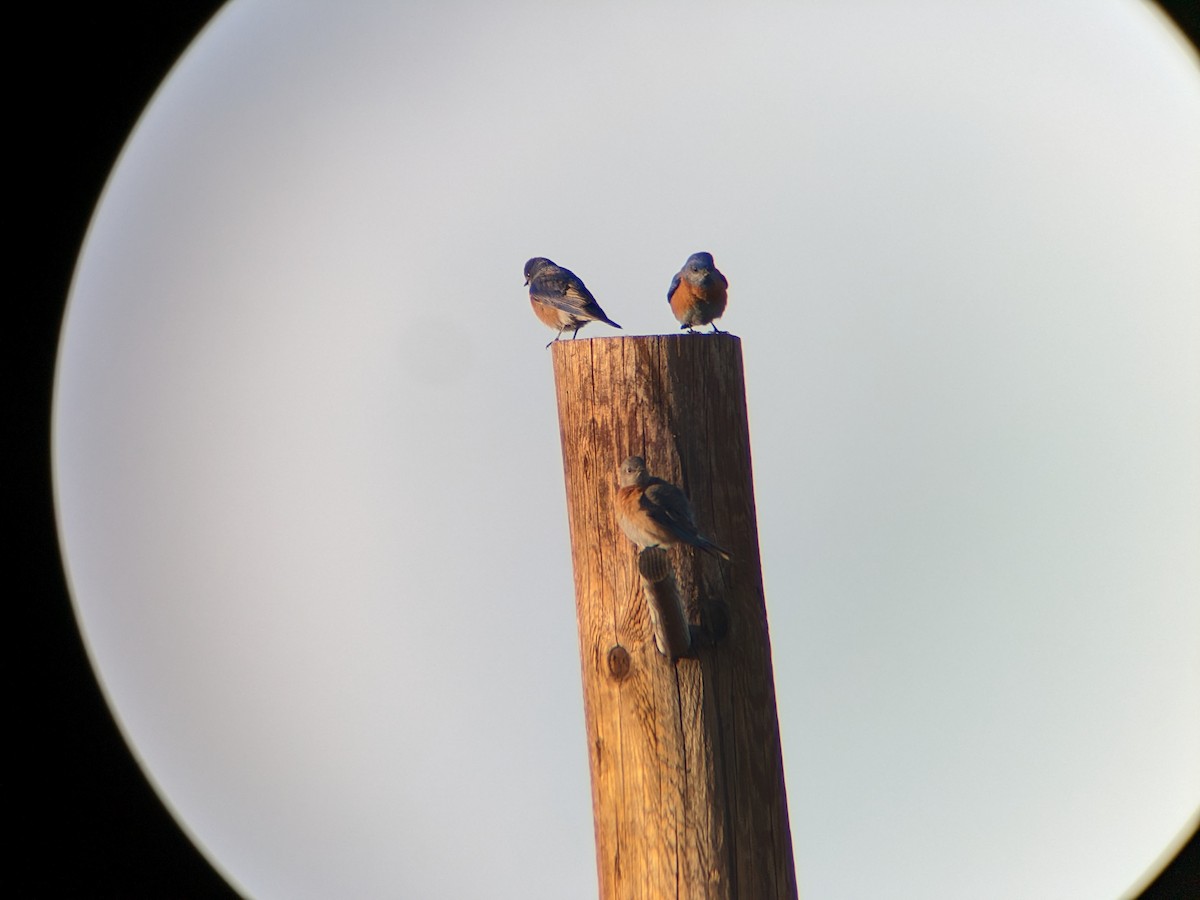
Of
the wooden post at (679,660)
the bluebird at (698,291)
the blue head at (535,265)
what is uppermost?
the blue head at (535,265)

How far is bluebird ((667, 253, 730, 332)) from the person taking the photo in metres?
4.88

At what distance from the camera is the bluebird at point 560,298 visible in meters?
5.20

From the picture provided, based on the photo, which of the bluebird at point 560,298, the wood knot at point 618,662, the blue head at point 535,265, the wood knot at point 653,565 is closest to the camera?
the wood knot at point 653,565

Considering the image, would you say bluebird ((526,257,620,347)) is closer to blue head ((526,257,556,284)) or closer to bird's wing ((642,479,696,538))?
blue head ((526,257,556,284))

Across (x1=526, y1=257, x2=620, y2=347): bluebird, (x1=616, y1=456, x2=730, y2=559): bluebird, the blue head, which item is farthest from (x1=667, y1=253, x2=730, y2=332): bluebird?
(x1=616, y1=456, x2=730, y2=559): bluebird

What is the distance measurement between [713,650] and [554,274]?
11.1 feet

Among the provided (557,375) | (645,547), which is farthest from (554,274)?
(645,547)

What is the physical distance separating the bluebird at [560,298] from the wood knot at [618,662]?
3132 millimetres

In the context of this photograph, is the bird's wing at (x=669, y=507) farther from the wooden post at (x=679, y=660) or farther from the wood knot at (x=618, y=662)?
the wood knot at (x=618, y=662)

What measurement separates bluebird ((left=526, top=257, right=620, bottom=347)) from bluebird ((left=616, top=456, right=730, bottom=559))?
305 cm

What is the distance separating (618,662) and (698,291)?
116 inches

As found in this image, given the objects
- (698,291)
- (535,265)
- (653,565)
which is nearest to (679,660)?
(653,565)

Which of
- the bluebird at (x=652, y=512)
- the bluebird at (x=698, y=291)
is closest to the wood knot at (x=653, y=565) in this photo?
the bluebird at (x=652, y=512)

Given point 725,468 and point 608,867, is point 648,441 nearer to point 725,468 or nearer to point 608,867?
point 725,468
